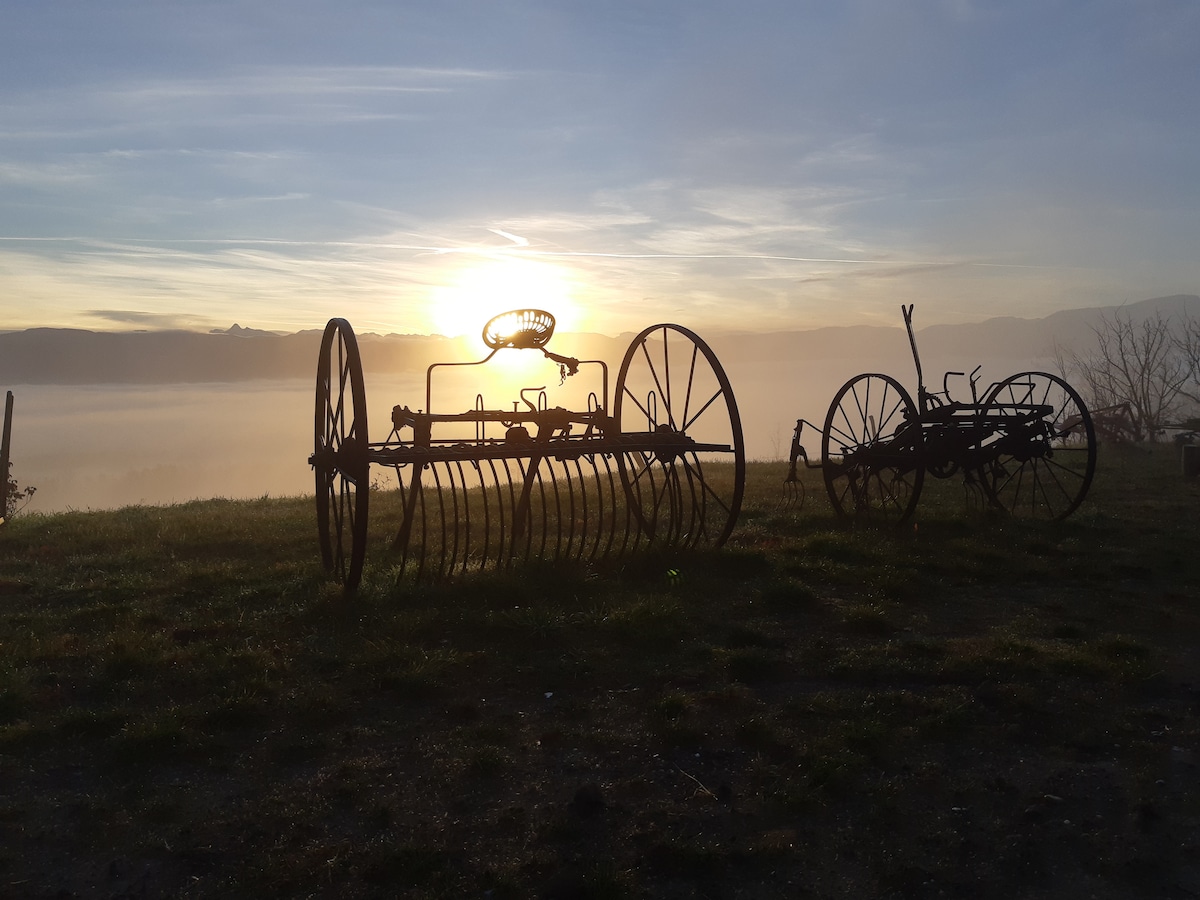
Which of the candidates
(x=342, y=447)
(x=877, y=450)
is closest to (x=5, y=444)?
(x=342, y=447)

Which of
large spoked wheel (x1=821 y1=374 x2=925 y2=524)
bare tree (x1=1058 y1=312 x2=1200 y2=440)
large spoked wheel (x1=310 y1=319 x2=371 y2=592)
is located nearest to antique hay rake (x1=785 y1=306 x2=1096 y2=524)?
large spoked wheel (x1=821 y1=374 x2=925 y2=524)

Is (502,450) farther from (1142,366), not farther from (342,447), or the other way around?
(1142,366)

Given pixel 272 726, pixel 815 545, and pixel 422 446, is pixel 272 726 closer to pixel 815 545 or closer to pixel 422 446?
pixel 422 446

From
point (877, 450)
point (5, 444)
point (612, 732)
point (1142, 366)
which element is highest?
point (1142, 366)

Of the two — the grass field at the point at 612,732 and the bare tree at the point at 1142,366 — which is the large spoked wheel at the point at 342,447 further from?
the bare tree at the point at 1142,366

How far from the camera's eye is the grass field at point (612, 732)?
3.46 metres

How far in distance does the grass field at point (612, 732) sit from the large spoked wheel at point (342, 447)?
16.4 inches

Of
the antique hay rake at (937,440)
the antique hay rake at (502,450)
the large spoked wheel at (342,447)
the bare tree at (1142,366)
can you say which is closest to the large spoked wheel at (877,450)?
the antique hay rake at (937,440)

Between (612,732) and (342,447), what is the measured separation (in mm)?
3391

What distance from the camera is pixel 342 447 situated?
682 centimetres

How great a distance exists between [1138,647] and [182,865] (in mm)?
5737

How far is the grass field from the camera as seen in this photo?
3459mm

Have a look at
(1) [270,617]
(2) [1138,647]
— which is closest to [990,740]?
(2) [1138,647]

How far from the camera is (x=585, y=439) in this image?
8062mm
